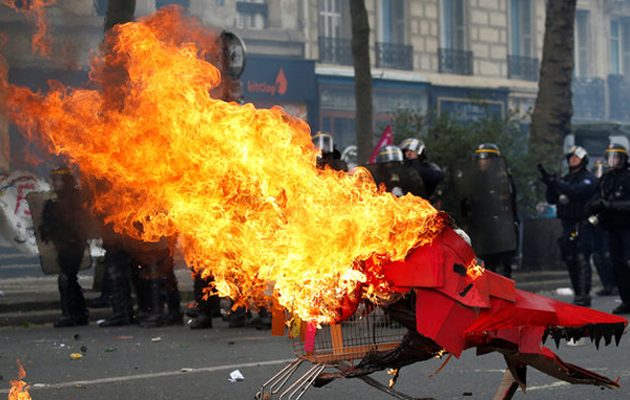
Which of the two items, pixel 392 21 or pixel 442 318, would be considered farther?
pixel 392 21

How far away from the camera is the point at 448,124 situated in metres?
19.3

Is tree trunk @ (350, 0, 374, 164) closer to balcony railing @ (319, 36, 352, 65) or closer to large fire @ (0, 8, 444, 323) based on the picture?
large fire @ (0, 8, 444, 323)

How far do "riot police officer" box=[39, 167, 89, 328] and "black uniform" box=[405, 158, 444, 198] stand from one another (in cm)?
384

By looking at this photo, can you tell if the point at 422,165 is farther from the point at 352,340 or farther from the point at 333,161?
the point at 352,340

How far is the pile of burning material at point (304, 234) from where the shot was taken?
5.77m

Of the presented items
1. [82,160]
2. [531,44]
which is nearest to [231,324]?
[82,160]

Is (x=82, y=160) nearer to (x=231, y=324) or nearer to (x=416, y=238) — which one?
(x=416, y=238)

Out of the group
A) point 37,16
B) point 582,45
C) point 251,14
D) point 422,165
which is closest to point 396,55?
point 251,14

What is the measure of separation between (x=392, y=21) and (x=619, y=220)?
71.1ft

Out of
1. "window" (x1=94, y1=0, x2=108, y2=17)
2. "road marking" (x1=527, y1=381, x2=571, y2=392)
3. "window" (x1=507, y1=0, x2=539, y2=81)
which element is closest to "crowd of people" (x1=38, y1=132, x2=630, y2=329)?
"window" (x1=94, y1=0, x2=108, y2=17)

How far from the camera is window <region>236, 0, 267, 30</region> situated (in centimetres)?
2959

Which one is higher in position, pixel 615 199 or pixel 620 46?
pixel 620 46

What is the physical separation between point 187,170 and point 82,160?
1121 mm

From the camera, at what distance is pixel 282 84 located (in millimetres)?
30094
